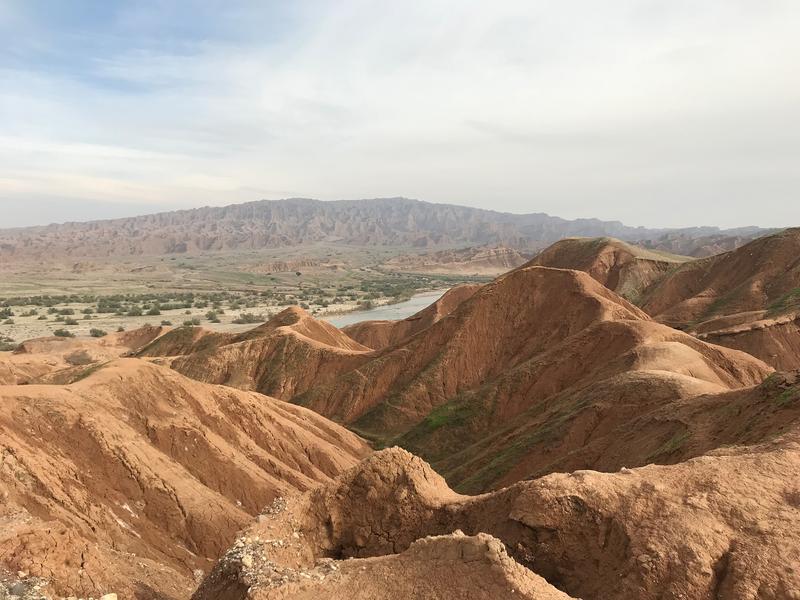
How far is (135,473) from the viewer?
19.8 m

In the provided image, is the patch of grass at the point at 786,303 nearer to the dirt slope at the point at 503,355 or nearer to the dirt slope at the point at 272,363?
the dirt slope at the point at 503,355

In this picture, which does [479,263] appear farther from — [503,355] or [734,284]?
[503,355]

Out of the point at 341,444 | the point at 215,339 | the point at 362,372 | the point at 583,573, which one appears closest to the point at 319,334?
the point at 215,339

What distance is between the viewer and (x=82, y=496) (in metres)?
17.8

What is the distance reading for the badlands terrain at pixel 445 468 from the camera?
9.84m

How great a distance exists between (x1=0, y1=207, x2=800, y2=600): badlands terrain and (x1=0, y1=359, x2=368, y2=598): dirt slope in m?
0.08

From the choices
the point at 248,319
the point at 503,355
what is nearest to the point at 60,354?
the point at 248,319

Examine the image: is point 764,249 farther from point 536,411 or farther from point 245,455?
point 245,455

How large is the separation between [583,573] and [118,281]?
565ft

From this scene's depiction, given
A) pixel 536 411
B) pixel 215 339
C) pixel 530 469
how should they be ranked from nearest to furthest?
1. pixel 530 469
2. pixel 536 411
3. pixel 215 339

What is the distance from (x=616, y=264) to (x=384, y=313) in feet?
Answer: 145

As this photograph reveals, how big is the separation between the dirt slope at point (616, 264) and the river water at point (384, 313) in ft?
96.4

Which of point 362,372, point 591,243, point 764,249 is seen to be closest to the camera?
point 362,372

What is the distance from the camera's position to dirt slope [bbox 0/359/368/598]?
44.3 feet
